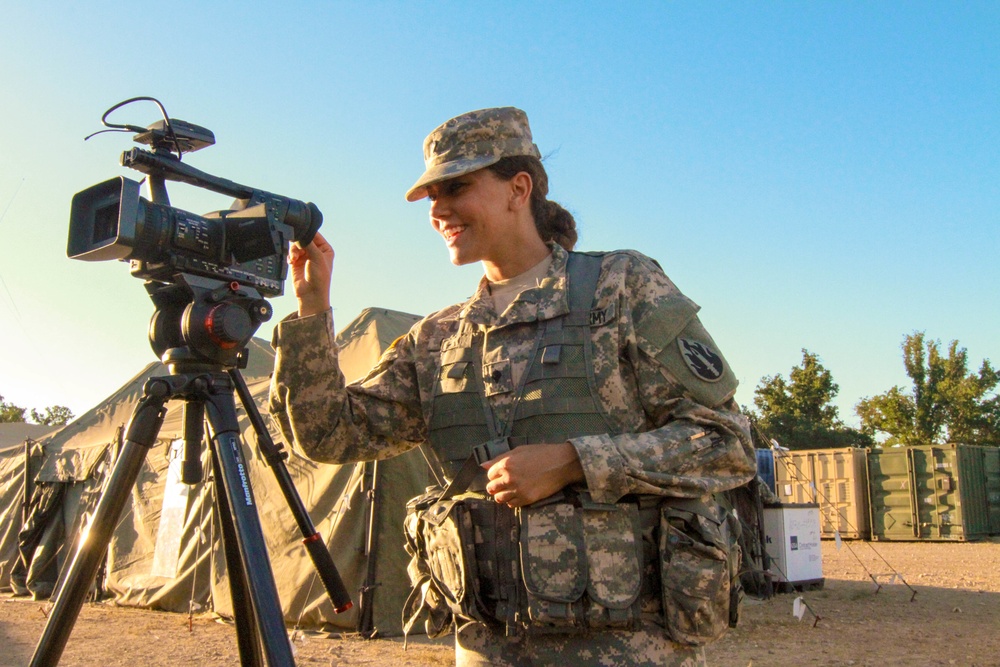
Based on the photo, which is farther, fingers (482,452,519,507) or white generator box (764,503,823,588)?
white generator box (764,503,823,588)

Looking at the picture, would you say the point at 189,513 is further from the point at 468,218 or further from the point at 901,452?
the point at 901,452

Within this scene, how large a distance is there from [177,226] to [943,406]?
30.7 metres

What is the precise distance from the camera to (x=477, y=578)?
6.16 feet

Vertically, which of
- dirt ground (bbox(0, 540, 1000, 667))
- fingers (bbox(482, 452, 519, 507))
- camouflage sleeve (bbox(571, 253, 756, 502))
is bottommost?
dirt ground (bbox(0, 540, 1000, 667))

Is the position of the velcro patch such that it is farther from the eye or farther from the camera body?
the camera body

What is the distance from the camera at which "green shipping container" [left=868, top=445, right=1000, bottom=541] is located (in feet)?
53.2

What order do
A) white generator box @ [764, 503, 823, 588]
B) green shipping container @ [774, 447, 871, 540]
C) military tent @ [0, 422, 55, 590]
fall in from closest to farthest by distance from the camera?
1. white generator box @ [764, 503, 823, 588]
2. military tent @ [0, 422, 55, 590]
3. green shipping container @ [774, 447, 871, 540]

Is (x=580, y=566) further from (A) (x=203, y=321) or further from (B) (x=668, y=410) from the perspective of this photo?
(A) (x=203, y=321)

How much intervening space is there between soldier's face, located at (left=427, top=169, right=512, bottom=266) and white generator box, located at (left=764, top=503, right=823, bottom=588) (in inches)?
308

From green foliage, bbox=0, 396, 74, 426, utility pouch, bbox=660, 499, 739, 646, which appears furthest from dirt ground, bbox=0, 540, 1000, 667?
green foliage, bbox=0, 396, 74, 426

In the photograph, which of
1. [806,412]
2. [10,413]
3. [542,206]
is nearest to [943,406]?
[806,412]

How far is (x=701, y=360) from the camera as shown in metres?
1.91

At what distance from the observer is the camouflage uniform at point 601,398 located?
5.79 feet

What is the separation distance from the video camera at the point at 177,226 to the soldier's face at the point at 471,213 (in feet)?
1.03
